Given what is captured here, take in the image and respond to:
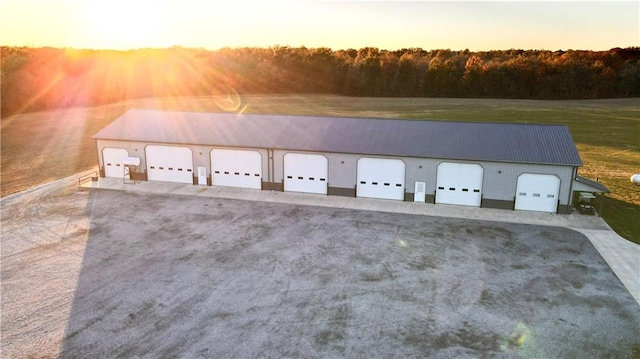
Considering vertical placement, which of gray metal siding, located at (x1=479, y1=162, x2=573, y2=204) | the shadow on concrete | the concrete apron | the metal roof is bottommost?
the shadow on concrete

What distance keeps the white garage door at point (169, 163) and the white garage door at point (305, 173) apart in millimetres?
7245

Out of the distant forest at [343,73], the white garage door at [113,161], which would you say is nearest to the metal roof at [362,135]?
the white garage door at [113,161]

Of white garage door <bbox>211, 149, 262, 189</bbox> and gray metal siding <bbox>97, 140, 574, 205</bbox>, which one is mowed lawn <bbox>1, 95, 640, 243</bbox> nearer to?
gray metal siding <bbox>97, 140, 574, 205</bbox>

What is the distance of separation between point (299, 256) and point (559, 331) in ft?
34.7

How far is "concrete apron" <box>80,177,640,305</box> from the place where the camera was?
20.0 metres

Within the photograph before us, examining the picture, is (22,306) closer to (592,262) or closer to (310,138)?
(310,138)

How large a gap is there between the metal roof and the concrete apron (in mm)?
3083

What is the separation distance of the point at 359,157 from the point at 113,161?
18570 millimetres

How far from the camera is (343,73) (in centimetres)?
9656

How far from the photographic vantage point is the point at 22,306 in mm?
16047

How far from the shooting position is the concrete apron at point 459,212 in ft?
65.6

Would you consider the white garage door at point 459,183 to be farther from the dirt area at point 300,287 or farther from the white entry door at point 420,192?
the dirt area at point 300,287

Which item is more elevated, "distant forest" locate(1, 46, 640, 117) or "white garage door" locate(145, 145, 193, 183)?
"distant forest" locate(1, 46, 640, 117)

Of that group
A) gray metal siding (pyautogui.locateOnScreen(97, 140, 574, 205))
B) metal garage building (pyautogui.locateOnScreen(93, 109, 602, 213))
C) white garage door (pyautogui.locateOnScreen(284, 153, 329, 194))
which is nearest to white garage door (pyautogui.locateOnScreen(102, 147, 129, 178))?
metal garage building (pyautogui.locateOnScreen(93, 109, 602, 213))
